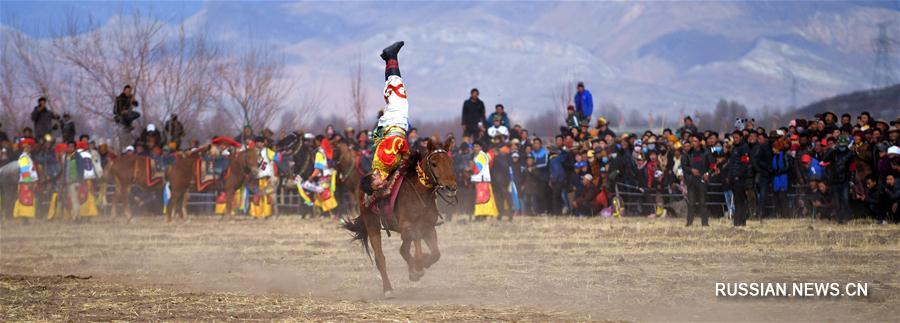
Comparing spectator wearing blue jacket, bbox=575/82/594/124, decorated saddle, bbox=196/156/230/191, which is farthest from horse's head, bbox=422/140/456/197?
spectator wearing blue jacket, bbox=575/82/594/124

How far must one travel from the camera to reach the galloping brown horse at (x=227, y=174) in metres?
32.5

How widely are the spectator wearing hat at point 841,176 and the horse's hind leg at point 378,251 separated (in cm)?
1047

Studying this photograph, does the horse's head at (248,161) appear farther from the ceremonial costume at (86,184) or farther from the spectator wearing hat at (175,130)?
the spectator wearing hat at (175,130)

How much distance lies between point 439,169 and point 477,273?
3022 millimetres

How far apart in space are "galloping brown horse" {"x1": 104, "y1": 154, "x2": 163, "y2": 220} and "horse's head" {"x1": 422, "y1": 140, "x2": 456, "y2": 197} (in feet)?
63.5

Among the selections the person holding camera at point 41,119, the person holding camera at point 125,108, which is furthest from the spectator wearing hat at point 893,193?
the person holding camera at point 41,119

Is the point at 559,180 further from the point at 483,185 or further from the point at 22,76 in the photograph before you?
the point at 22,76

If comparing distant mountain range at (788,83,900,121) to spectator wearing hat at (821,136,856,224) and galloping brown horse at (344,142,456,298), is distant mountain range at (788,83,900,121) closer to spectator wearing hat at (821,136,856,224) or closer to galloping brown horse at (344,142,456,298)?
spectator wearing hat at (821,136,856,224)

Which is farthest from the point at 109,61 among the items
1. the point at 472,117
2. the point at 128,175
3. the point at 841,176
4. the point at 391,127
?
the point at 391,127

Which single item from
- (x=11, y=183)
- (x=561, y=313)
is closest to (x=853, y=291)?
(x=561, y=313)

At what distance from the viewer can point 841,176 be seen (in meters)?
23.7

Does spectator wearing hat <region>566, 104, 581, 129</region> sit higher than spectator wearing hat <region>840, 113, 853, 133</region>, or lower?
higher

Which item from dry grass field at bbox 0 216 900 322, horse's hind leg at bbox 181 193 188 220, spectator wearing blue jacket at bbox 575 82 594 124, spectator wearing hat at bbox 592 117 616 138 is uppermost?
spectator wearing blue jacket at bbox 575 82 594 124

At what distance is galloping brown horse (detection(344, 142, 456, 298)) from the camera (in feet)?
50.8
